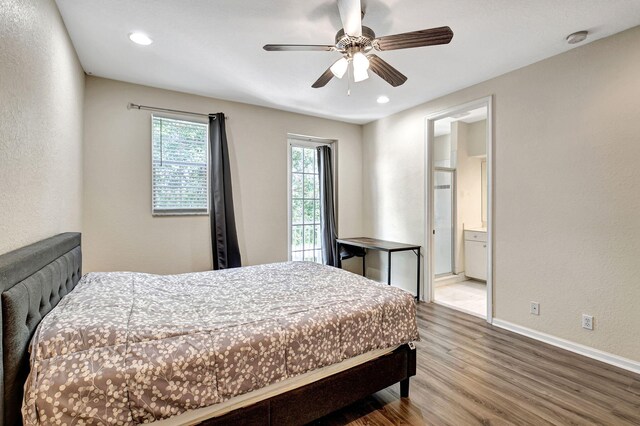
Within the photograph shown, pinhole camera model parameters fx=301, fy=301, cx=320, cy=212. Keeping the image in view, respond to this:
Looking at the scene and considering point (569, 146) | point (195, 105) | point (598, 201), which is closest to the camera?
point (598, 201)

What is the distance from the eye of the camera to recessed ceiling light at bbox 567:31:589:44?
2.30 metres

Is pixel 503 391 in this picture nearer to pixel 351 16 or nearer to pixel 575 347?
pixel 575 347

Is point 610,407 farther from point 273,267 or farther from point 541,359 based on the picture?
point 273,267

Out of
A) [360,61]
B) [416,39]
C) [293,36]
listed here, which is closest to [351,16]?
[360,61]

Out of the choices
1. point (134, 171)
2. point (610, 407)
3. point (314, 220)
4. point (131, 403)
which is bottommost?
point (610, 407)

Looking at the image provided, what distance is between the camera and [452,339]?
2.87 metres

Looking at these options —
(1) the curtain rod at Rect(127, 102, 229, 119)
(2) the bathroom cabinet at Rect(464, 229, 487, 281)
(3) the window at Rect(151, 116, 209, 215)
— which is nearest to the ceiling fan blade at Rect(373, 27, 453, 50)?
(1) the curtain rod at Rect(127, 102, 229, 119)

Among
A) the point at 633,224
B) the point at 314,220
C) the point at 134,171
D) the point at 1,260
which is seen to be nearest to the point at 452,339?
the point at 633,224

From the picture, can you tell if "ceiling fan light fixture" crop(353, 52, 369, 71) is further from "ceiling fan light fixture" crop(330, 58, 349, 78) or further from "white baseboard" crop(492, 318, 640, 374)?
"white baseboard" crop(492, 318, 640, 374)

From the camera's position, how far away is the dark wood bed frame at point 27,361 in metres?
1.08

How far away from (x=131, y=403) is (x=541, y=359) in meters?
2.92

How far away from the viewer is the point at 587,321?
8.26 ft

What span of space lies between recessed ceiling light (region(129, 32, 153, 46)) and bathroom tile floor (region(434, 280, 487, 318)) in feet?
13.8

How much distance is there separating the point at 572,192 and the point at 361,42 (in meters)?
2.22
